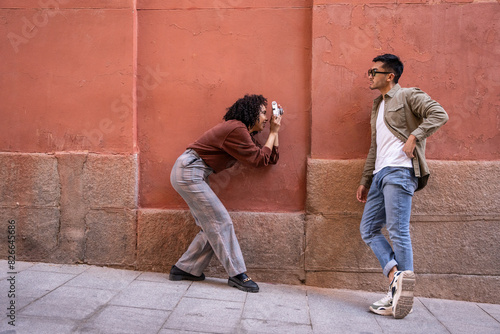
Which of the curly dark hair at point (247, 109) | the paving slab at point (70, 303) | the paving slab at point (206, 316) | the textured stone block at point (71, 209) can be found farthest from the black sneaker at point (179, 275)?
the curly dark hair at point (247, 109)

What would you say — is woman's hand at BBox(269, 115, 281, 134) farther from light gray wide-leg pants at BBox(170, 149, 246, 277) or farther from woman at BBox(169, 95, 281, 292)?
light gray wide-leg pants at BBox(170, 149, 246, 277)

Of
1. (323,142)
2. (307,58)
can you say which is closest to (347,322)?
(323,142)

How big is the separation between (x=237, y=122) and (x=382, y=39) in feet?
5.09

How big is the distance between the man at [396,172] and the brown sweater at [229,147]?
0.96 metres

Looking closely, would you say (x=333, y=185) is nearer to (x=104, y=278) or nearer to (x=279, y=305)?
(x=279, y=305)

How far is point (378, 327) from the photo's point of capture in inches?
121

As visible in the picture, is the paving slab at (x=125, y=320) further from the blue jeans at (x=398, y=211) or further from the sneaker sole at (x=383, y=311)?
the blue jeans at (x=398, y=211)

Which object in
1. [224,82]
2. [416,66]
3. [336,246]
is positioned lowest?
[336,246]

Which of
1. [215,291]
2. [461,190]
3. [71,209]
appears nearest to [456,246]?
[461,190]

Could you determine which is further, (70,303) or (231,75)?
(231,75)

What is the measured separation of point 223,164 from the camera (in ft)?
12.5

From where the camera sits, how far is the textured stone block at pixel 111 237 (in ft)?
13.4

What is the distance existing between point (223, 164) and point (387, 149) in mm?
1398

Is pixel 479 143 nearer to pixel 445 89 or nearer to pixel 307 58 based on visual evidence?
pixel 445 89
